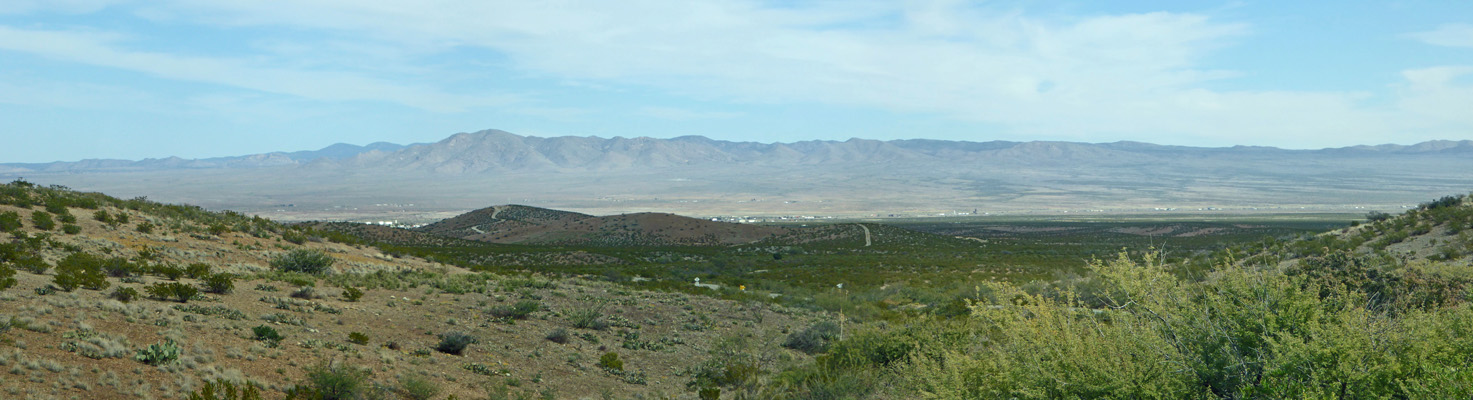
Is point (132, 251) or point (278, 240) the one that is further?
point (278, 240)

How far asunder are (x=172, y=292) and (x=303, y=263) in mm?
9253

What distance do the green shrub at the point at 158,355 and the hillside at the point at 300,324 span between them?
0.05 m

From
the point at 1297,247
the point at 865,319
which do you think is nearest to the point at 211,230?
the point at 865,319

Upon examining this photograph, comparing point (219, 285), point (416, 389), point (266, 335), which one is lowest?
point (416, 389)

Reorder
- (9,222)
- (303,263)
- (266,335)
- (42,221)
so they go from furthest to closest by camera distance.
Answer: (303,263), (42,221), (9,222), (266,335)

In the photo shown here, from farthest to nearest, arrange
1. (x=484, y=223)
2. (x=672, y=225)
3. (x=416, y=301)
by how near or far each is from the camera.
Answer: (x=484, y=223) → (x=672, y=225) → (x=416, y=301)

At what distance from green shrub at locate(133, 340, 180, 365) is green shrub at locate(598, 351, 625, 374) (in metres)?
7.08

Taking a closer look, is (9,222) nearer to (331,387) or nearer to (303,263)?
(303,263)

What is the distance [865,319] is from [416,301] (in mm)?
12607

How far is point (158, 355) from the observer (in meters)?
10.4

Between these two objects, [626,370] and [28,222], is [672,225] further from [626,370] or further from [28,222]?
[626,370]

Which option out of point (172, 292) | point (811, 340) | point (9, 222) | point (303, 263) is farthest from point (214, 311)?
point (9, 222)

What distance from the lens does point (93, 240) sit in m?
22.1

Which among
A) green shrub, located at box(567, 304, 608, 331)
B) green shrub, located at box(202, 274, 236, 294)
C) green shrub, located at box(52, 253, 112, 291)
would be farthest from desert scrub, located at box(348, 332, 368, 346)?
green shrub, located at box(567, 304, 608, 331)
